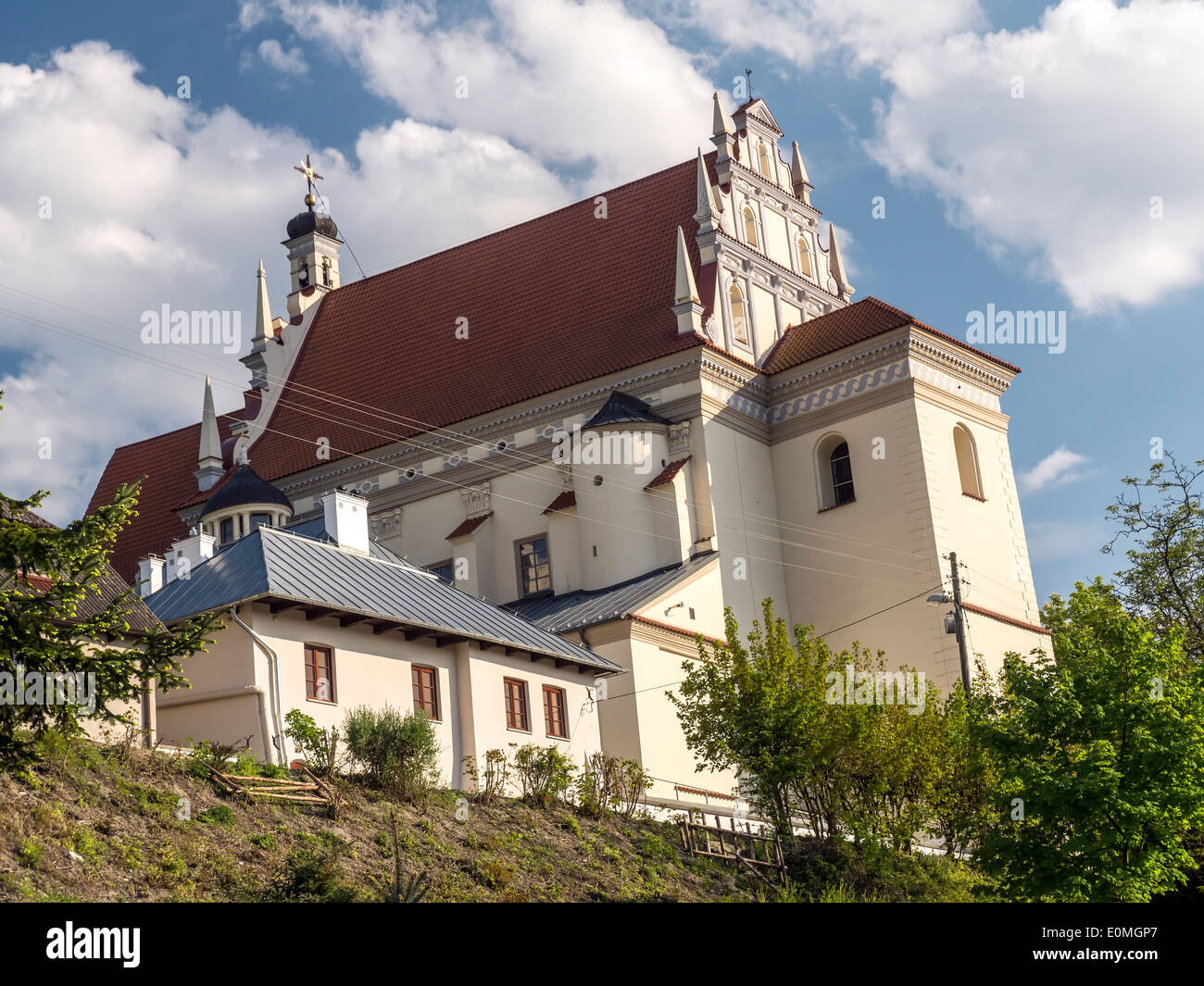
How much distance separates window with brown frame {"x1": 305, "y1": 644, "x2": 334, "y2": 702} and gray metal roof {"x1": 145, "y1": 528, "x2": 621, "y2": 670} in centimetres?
84

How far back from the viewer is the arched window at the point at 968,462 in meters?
44.1

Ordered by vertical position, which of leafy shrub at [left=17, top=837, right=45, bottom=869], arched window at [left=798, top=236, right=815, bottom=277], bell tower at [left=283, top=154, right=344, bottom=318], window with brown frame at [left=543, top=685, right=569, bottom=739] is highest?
bell tower at [left=283, top=154, right=344, bottom=318]

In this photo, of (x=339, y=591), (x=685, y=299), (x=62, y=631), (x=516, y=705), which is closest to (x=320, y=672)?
(x=339, y=591)

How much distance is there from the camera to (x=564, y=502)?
1730 inches

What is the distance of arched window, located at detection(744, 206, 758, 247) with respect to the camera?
4728 centimetres

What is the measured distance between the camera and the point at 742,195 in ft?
156

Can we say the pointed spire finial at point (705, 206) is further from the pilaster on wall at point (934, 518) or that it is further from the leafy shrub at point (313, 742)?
the leafy shrub at point (313, 742)

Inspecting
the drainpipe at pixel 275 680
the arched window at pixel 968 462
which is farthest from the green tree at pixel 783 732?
the arched window at pixel 968 462

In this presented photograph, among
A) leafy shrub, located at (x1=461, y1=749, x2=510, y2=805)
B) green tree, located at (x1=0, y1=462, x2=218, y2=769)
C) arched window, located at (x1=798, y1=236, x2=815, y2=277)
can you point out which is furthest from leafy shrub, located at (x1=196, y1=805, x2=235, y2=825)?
arched window, located at (x1=798, y1=236, x2=815, y2=277)

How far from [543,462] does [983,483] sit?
11684mm

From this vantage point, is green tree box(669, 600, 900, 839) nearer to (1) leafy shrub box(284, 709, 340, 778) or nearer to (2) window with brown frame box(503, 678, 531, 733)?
(2) window with brown frame box(503, 678, 531, 733)

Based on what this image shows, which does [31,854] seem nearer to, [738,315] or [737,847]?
[737,847]
